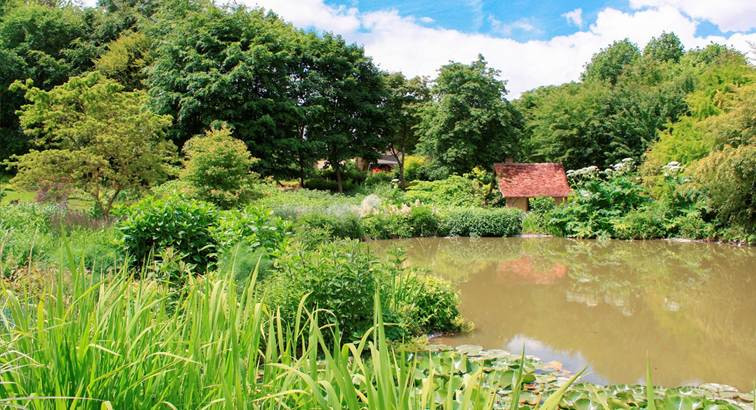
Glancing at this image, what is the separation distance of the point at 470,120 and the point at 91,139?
12362mm

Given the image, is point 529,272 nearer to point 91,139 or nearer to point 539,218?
point 539,218

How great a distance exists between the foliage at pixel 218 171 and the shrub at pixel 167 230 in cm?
535

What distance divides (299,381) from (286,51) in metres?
20.5

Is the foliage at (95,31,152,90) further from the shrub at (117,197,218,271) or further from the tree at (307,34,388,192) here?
the shrub at (117,197,218,271)

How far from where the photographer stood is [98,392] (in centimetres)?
151

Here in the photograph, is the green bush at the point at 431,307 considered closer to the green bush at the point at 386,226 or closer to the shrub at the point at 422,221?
the green bush at the point at 386,226

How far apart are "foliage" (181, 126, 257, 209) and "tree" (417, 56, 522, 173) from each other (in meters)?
9.02

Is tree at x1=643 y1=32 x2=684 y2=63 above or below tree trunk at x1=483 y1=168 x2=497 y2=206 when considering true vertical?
above

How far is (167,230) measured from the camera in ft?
21.5

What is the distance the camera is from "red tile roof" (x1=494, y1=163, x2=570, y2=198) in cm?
1788

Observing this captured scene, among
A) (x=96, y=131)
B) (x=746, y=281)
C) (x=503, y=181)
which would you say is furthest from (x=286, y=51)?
(x=746, y=281)

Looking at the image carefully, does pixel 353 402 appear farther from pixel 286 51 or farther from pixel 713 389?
pixel 286 51

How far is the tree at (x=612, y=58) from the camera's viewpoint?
133 ft

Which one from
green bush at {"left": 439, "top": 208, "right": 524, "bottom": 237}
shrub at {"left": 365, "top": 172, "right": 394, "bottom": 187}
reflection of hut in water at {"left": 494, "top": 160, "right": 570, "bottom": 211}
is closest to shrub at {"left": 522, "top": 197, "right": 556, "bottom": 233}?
green bush at {"left": 439, "top": 208, "right": 524, "bottom": 237}
